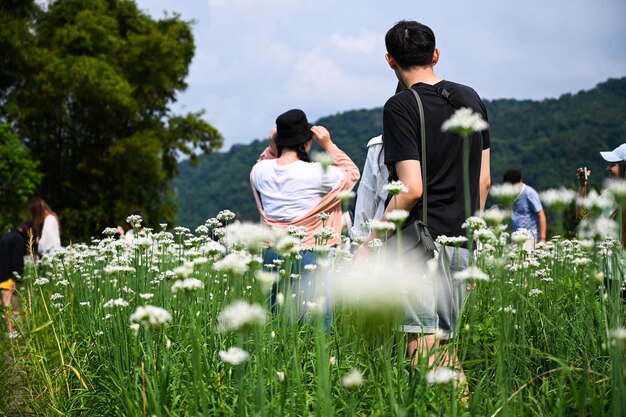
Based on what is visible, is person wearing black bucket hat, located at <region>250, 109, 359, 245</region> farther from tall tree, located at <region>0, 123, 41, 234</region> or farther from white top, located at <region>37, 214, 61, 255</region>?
tall tree, located at <region>0, 123, 41, 234</region>

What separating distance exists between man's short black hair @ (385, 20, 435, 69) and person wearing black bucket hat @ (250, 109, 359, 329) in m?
1.32

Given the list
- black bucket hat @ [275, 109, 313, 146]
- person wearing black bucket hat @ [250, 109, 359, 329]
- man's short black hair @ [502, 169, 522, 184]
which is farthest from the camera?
man's short black hair @ [502, 169, 522, 184]

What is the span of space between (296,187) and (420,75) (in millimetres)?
1561

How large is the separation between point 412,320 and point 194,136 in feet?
93.4

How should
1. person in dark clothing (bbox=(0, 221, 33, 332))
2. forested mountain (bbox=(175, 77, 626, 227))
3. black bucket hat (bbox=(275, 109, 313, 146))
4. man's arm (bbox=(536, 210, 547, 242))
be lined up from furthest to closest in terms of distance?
1. forested mountain (bbox=(175, 77, 626, 227))
2. person in dark clothing (bbox=(0, 221, 33, 332))
3. man's arm (bbox=(536, 210, 547, 242))
4. black bucket hat (bbox=(275, 109, 313, 146))

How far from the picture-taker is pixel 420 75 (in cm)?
338

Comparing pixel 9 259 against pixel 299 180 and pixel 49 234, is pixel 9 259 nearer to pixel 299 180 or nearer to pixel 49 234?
pixel 49 234

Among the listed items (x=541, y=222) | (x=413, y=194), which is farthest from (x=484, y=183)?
(x=541, y=222)

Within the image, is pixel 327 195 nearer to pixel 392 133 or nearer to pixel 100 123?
pixel 392 133

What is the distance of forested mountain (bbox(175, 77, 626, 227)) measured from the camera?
59259 millimetres

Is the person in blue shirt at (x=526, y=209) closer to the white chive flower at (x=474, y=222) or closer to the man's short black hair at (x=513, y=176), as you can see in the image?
the man's short black hair at (x=513, y=176)

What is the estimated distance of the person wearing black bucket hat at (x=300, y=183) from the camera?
465cm

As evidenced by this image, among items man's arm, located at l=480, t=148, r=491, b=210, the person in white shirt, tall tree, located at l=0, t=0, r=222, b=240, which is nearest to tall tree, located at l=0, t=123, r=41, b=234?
tall tree, located at l=0, t=0, r=222, b=240

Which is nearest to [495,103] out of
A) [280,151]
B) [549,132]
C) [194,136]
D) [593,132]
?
[549,132]
